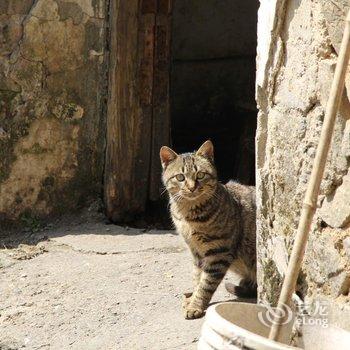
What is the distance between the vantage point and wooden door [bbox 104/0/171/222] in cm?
617

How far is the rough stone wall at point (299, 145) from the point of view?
3254mm

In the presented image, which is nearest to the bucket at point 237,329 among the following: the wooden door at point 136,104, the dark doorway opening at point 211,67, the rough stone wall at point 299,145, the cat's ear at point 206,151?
the rough stone wall at point 299,145

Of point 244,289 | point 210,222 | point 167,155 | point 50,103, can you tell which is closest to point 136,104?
point 50,103

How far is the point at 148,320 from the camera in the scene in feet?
15.2

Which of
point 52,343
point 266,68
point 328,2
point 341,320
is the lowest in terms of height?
point 52,343

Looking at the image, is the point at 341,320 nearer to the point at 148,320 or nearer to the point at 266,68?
the point at 266,68

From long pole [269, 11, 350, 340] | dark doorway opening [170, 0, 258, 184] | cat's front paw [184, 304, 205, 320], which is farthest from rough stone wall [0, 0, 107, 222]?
long pole [269, 11, 350, 340]

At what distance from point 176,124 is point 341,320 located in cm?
584

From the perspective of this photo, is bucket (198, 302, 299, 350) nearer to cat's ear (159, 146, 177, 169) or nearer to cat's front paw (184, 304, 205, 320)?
cat's front paw (184, 304, 205, 320)

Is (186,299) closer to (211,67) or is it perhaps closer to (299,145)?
(299,145)

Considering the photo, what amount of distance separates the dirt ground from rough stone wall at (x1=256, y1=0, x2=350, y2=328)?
Answer: 2.84 feet

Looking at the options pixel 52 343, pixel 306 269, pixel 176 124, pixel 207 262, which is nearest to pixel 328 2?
pixel 306 269

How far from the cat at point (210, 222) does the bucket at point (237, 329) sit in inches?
68.0

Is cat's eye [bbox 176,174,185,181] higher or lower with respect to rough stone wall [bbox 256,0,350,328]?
lower
